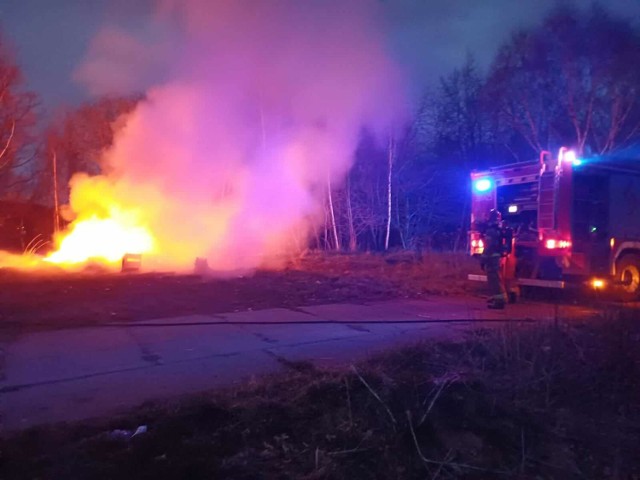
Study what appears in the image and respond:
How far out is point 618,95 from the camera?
62.6 ft

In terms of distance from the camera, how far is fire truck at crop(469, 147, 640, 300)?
9945mm

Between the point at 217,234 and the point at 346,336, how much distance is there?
9259 mm

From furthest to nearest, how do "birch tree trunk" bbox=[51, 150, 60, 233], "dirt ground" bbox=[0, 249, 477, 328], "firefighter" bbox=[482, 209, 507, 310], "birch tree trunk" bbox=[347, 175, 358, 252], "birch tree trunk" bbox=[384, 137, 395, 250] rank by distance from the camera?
"birch tree trunk" bbox=[51, 150, 60, 233] → "birch tree trunk" bbox=[347, 175, 358, 252] → "birch tree trunk" bbox=[384, 137, 395, 250] → "firefighter" bbox=[482, 209, 507, 310] → "dirt ground" bbox=[0, 249, 477, 328]

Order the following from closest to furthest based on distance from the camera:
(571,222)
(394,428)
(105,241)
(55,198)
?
(394,428) < (571,222) < (105,241) < (55,198)

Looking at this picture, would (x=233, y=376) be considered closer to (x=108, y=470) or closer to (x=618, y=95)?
(x=108, y=470)

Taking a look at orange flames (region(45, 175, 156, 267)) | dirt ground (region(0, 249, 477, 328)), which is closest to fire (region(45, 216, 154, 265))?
orange flames (region(45, 175, 156, 267))

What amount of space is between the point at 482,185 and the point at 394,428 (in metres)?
9.43

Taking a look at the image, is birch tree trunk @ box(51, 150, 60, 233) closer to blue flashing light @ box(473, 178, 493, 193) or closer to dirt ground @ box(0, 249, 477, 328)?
dirt ground @ box(0, 249, 477, 328)

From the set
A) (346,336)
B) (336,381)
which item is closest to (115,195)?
(346,336)

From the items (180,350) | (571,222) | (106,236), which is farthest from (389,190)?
(180,350)

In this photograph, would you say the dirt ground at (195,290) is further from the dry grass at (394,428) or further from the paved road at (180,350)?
the dry grass at (394,428)

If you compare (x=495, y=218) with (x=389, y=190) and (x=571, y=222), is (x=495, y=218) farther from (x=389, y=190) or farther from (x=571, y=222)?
(x=389, y=190)

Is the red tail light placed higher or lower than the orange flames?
lower

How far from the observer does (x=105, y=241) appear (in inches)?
634
